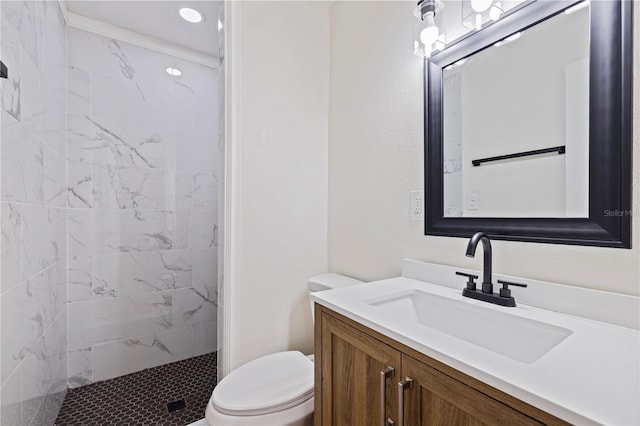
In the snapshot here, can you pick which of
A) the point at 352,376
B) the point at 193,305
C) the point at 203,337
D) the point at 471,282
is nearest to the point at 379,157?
the point at 471,282

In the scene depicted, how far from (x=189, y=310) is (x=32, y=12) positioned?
196cm

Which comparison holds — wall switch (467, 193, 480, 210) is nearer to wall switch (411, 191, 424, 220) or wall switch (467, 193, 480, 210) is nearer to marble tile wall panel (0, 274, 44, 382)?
wall switch (411, 191, 424, 220)

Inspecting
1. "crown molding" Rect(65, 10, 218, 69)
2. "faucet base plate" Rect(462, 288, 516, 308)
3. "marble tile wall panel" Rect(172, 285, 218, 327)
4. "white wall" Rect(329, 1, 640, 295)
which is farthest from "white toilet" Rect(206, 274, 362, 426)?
"crown molding" Rect(65, 10, 218, 69)

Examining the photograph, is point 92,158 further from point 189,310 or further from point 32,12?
point 189,310

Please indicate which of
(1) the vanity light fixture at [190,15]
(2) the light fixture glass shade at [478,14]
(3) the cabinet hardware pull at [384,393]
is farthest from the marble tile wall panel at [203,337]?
(2) the light fixture glass shade at [478,14]

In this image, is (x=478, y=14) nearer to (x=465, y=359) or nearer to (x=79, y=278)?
(x=465, y=359)

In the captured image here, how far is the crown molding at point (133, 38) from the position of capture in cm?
193

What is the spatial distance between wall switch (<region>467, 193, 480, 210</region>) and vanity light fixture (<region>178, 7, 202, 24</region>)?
202 cm

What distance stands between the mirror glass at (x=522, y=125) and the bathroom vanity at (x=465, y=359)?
0.89 feet

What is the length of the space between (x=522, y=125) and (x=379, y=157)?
62 cm

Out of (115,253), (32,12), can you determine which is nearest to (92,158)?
(115,253)

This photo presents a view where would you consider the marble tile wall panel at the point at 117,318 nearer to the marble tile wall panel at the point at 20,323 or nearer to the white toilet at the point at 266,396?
the marble tile wall panel at the point at 20,323

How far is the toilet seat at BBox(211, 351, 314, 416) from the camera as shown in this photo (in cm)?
107

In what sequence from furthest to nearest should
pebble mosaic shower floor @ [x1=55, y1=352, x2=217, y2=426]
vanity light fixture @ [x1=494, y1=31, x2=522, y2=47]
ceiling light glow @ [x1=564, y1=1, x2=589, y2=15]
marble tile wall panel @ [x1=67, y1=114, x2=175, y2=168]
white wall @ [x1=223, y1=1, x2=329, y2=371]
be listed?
marble tile wall panel @ [x1=67, y1=114, x2=175, y2=168] → pebble mosaic shower floor @ [x1=55, y1=352, x2=217, y2=426] → white wall @ [x1=223, y1=1, x2=329, y2=371] → vanity light fixture @ [x1=494, y1=31, x2=522, y2=47] → ceiling light glow @ [x1=564, y1=1, x2=589, y2=15]
